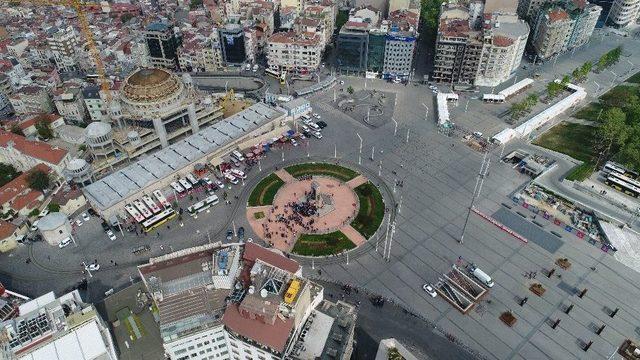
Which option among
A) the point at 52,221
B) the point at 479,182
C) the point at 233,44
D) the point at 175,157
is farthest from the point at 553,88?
the point at 52,221

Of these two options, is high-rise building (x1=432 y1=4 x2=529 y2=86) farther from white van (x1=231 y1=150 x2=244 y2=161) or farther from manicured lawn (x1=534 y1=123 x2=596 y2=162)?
white van (x1=231 y1=150 x2=244 y2=161)

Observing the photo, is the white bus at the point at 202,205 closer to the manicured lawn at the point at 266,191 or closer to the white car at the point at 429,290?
the manicured lawn at the point at 266,191

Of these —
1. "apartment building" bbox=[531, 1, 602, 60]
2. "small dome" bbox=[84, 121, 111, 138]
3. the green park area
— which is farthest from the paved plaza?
"apartment building" bbox=[531, 1, 602, 60]

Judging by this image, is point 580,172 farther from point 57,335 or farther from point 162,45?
point 162,45

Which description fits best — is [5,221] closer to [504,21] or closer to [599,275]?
[599,275]

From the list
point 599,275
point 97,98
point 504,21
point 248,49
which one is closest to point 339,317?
point 599,275

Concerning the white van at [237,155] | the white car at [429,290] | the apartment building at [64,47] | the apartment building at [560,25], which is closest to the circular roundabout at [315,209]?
the white van at [237,155]
